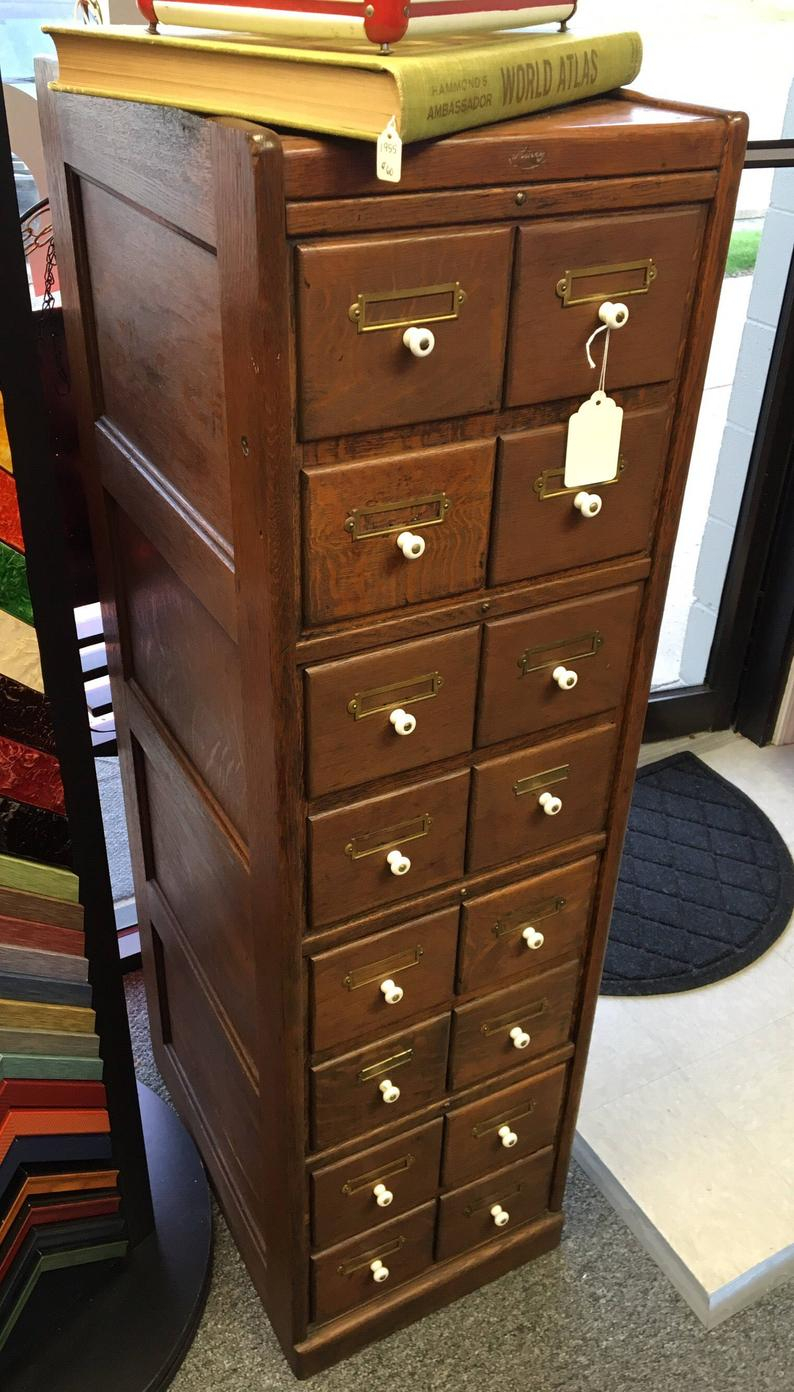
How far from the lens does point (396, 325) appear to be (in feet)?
2.70

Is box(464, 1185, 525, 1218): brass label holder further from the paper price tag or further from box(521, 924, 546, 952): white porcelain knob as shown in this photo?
the paper price tag

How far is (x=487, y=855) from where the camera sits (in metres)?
1.17

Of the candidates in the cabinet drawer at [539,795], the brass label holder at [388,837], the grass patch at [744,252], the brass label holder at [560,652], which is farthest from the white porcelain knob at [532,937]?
the grass patch at [744,252]

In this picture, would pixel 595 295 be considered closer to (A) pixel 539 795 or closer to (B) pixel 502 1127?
(A) pixel 539 795

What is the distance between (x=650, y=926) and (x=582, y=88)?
1575 millimetres

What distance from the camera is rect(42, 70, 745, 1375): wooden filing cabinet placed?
824mm

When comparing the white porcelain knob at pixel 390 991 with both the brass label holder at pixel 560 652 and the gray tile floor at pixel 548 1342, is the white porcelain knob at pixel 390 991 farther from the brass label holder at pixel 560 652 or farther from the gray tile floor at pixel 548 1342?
the gray tile floor at pixel 548 1342

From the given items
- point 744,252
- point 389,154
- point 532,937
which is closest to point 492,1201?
point 532,937

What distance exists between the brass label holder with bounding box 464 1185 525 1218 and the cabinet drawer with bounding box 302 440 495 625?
2.92ft

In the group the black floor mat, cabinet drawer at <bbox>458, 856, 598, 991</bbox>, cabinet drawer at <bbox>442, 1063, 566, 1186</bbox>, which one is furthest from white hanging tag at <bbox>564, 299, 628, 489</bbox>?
the black floor mat

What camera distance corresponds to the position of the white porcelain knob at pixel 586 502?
1.00 metres

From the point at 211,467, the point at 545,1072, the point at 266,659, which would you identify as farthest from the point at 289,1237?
the point at 211,467

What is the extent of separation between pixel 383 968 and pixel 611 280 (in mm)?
686

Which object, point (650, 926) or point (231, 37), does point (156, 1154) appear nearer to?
point (650, 926)
